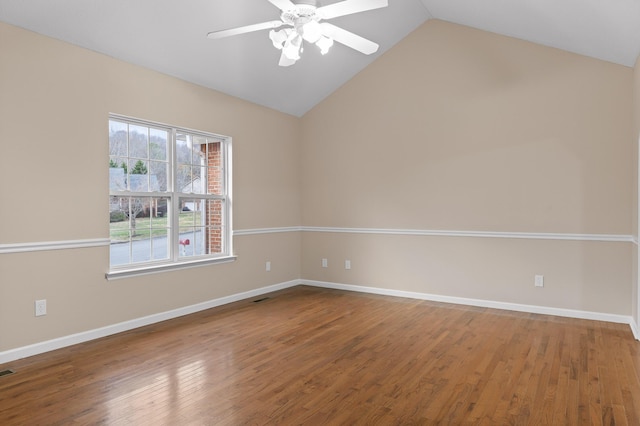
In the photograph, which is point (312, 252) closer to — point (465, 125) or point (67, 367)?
point (465, 125)

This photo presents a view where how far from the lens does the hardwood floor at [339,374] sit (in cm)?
247

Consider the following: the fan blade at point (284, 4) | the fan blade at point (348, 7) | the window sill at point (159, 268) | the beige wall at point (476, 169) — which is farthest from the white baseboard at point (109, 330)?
the fan blade at point (348, 7)

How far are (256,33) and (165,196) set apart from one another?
6.50ft

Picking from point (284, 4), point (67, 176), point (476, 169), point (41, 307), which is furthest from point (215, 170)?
point (476, 169)

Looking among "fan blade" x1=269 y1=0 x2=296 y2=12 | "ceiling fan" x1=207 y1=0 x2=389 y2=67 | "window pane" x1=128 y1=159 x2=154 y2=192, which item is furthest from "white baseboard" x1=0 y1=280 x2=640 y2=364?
"fan blade" x1=269 y1=0 x2=296 y2=12

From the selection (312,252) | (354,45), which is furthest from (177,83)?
(312,252)

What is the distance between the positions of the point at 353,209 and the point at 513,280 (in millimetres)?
2253

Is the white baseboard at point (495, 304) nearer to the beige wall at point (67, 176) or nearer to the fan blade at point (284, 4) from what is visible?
the beige wall at point (67, 176)

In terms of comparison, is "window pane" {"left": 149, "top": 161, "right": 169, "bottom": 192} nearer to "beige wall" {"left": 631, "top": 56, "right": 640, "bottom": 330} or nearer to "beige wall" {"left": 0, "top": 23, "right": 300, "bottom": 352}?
"beige wall" {"left": 0, "top": 23, "right": 300, "bottom": 352}

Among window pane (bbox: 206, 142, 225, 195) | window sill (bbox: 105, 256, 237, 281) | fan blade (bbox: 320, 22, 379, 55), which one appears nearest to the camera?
fan blade (bbox: 320, 22, 379, 55)

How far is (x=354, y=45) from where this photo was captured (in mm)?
3287

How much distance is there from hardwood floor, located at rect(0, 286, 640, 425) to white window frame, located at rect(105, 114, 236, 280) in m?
0.60

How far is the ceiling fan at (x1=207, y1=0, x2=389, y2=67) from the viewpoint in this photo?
2.73 metres

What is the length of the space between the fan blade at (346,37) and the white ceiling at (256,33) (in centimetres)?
130
